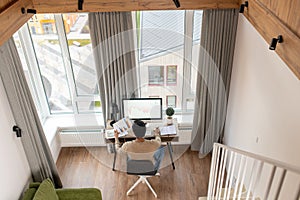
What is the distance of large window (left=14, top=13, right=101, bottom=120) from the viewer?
4781mm

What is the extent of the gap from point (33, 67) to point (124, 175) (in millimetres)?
2291

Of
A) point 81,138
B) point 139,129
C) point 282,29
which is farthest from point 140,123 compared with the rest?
point 282,29

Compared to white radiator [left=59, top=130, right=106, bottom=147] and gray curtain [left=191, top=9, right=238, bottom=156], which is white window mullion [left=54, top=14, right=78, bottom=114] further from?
gray curtain [left=191, top=9, right=238, bottom=156]

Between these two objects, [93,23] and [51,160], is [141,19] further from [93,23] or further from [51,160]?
[51,160]

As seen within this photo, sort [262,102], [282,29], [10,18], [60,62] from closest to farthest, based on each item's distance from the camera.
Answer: [282,29] < [10,18] < [262,102] < [60,62]

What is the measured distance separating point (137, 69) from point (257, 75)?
202 centimetres

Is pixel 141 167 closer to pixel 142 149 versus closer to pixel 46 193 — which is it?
pixel 142 149

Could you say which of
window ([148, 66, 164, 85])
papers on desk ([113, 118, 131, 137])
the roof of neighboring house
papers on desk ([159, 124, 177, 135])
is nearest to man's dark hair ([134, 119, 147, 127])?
papers on desk ([113, 118, 131, 137])

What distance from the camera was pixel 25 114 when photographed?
4016 mm

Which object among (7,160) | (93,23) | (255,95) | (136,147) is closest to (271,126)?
(255,95)

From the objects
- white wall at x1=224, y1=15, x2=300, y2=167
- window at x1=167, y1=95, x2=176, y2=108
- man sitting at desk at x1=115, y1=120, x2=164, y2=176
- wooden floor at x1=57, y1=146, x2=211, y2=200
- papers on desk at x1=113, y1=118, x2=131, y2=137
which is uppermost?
white wall at x1=224, y1=15, x2=300, y2=167

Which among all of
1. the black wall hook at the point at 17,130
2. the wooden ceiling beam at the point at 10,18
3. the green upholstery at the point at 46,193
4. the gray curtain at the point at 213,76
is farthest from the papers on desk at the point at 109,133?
the wooden ceiling beam at the point at 10,18

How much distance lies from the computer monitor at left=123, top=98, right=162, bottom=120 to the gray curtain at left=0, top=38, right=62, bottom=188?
1326 millimetres

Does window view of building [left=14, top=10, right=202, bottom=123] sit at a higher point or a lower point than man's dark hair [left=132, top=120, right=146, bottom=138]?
higher
